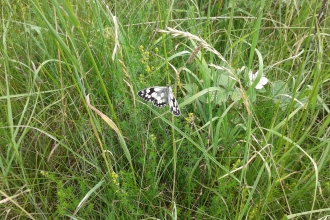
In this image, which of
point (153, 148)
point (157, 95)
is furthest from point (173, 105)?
point (153, 148)

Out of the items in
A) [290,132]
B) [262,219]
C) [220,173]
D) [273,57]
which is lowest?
[262,219]

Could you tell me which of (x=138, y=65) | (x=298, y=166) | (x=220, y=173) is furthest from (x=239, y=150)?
(x=138, y=65)

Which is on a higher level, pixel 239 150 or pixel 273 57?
pixel 273 57

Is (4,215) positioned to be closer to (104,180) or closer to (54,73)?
(104,180)

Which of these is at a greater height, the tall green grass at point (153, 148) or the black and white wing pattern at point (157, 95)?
the black and white wing pattern at point (157, 95)

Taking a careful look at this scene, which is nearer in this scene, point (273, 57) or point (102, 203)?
point (102, 203)

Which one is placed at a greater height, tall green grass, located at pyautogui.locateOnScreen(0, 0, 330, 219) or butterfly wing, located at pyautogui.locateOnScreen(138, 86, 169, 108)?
butterfly wing, located at pyautogui.locateOnScreen(138, 86, 169, 108)

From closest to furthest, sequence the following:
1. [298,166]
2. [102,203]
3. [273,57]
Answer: [102,203], [298,166], [273,57]

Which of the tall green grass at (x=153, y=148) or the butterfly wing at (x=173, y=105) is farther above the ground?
the butterfly wing at (x=173, y=105)

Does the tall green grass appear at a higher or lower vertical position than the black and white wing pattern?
lower
